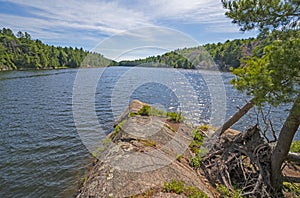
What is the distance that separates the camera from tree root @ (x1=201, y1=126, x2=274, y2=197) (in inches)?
228

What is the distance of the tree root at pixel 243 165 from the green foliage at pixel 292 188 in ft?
2.39

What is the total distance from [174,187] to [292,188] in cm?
398

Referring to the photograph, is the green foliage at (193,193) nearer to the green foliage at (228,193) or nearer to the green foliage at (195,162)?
the green foliage at (228,193)

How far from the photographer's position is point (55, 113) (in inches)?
667

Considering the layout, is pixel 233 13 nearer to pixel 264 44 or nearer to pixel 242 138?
pixel 264 44

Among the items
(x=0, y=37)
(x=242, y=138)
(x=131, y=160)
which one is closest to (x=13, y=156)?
(x=131, y=160)

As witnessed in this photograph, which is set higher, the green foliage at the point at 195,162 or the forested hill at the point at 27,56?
the forested hill at the point at 27,56

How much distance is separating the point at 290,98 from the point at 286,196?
11.6 ft

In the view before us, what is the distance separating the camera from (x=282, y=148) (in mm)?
5645

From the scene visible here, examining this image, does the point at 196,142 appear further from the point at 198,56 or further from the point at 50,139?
the point at 50,139

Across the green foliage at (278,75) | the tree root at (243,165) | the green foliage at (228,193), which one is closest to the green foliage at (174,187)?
the green foliage at (228,193)

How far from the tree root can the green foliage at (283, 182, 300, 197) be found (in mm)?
728

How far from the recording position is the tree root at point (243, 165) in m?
5.79

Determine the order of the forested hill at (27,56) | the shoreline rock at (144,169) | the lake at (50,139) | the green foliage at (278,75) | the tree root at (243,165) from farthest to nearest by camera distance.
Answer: the forested hill at (27,56), the lake at (50,139), the tree root at (243,165), the shoreline rock at (144,169), the green foliage at (278,75)
